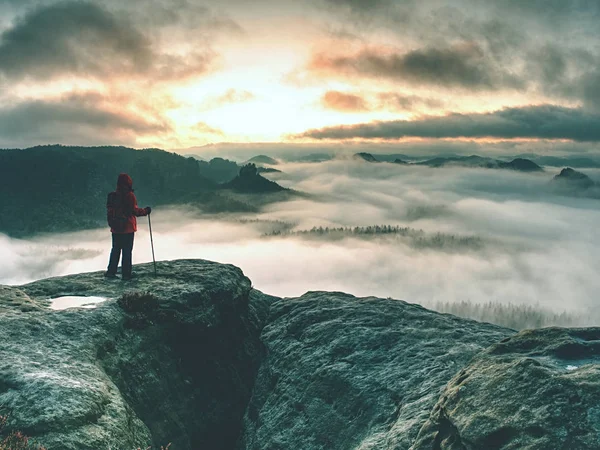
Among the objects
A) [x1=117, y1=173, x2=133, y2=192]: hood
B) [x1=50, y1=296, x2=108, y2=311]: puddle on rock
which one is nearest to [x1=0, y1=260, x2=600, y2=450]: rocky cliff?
[x1=50, y1=296, x2=108, y2=311]: puddle on rock

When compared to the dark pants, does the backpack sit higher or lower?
higher

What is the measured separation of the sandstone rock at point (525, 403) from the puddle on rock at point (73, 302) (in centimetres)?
1368

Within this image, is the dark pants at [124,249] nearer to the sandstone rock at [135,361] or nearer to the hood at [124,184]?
the sandstone rock at [135,361]

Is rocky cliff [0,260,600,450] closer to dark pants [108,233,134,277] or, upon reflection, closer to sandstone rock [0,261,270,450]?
sandstone rock [0,261,270,450]

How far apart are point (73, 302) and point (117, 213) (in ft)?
16.3

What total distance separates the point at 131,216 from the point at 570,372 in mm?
19108

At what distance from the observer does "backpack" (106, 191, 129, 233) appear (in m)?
21.1

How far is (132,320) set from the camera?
1747 centimetres

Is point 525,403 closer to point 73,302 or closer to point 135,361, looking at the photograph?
point 135,361

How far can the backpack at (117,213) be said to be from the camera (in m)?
21.1

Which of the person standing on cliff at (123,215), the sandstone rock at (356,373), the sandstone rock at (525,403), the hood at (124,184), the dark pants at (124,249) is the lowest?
the sandstone rock at (356,373)

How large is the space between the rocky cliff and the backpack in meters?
2.75

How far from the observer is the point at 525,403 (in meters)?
9.38

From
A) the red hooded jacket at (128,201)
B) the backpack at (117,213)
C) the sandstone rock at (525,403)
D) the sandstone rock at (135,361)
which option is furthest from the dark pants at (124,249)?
the sandstone rock at (525,403)
